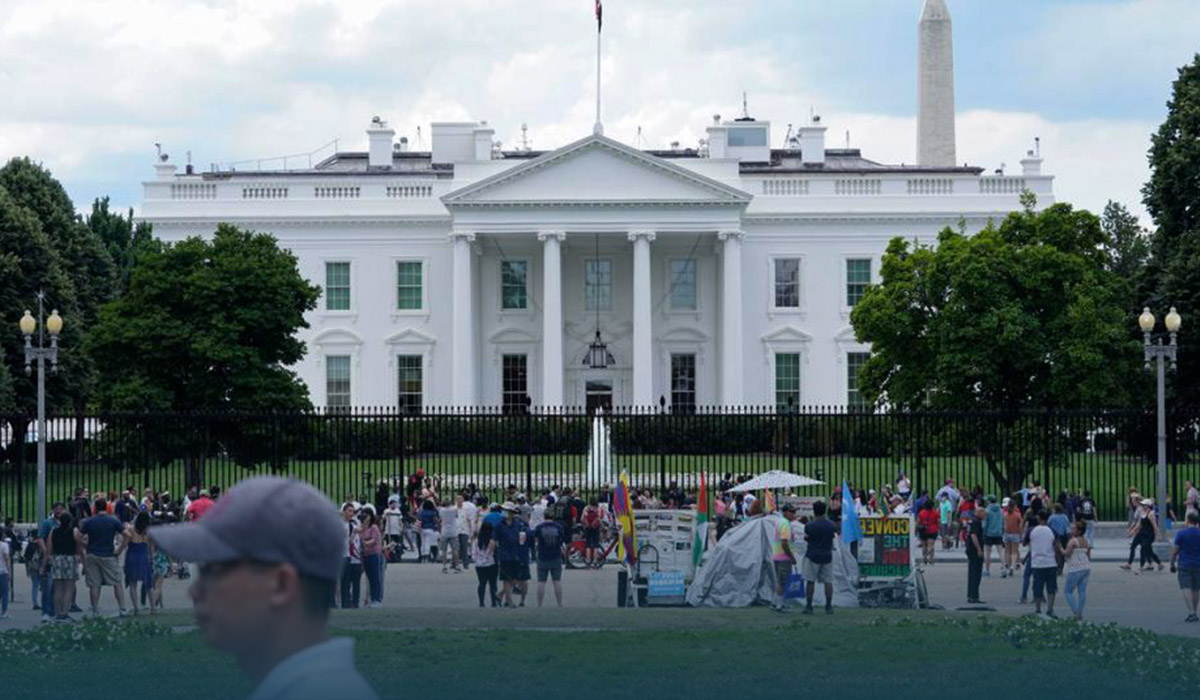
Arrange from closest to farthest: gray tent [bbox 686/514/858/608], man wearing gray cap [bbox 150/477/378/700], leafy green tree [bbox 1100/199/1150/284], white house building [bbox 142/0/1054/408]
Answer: man wearing gray cap [bbox 150/477/378/700]
gray tent [bbox 686/514/858/608]
white house building [bbox 142/0/1054/408]
leafy green tree [bbox 1100/199/1150/284]

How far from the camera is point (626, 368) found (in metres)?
71.7

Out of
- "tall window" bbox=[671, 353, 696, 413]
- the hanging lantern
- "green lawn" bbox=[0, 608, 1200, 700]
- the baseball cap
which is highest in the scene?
the hanging lantern

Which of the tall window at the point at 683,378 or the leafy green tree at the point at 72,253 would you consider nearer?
the leafy green tree at the point at 72,253

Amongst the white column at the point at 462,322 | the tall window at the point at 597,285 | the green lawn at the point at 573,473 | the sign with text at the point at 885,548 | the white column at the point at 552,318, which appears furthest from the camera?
the tall window at the point at 597,285

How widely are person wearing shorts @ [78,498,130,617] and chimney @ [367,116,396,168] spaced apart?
184 ft

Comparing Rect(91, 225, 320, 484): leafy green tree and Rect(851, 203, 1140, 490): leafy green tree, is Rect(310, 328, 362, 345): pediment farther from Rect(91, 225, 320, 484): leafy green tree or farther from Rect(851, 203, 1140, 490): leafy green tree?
Rect(851, 203, 1140, 490): leafy green tree

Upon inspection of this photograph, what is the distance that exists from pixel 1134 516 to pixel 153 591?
1950cm

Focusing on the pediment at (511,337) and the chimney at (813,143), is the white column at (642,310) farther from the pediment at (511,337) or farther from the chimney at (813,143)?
the chimney at (813,143)

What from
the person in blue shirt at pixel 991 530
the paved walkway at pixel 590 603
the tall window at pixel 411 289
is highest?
the tall window at pixel 411 289

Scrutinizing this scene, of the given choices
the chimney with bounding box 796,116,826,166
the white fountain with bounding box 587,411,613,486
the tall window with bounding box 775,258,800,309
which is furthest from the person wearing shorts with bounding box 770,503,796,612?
the chimney with bounding box 796,116,826,166

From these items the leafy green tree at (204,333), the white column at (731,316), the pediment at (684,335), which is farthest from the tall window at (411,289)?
the leafy green tree at (204,333)

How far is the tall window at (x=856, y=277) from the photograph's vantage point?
235 feet

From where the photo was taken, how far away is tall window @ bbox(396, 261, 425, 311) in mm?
72250

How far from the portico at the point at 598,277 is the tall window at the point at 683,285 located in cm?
4
